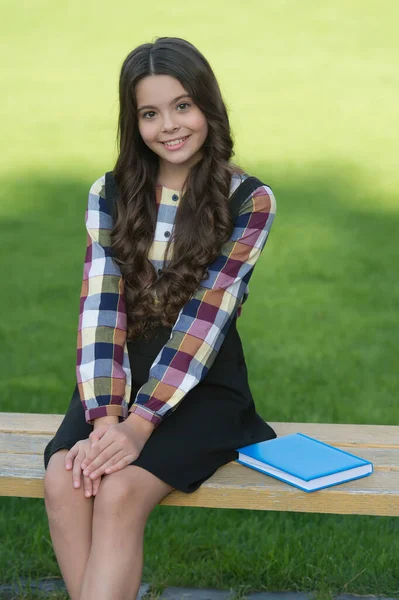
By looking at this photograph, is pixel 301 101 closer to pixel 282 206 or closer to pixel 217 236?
pixel 282 206

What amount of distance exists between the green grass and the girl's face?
1166mm

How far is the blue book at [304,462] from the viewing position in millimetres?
2418

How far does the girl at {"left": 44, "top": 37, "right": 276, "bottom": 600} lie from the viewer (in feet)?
8.16

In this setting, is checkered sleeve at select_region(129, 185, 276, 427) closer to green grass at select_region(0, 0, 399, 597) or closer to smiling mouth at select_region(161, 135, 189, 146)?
smiling mouth at select_region(161, 135, 189, 146)

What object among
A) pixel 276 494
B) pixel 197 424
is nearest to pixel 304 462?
pixel 276 494

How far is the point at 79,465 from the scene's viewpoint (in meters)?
2.39

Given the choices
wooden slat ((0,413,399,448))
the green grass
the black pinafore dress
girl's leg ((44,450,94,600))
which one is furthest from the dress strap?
Answer: the green grass

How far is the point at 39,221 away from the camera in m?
6.65

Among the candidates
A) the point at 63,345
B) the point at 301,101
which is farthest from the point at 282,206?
the point at 301,101

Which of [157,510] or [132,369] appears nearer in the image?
[132,369]

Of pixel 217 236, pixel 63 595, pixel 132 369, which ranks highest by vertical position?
pixel 217 236

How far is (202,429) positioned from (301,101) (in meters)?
7.43

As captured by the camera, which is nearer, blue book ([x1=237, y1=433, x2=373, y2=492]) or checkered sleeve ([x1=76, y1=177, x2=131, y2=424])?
blue book ([x1=237, y1=433, x2=373, y2=492])

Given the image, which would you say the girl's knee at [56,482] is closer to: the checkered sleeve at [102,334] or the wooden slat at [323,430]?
the checkered sleeve at [102,334]
